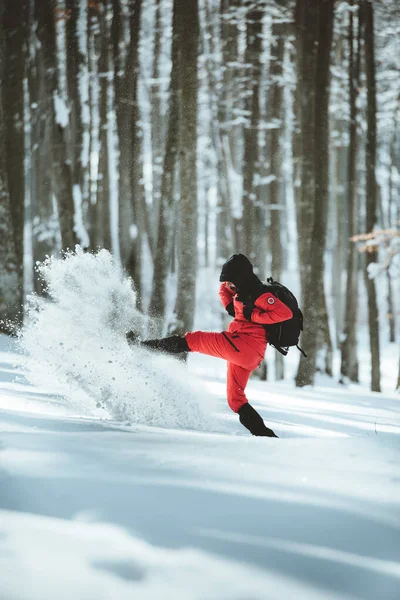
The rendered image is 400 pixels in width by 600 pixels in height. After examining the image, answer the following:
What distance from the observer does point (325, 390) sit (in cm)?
1084

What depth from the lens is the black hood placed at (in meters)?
5.21

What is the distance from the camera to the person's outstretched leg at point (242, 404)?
522cm

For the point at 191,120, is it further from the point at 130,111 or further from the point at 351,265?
the point at 351,265

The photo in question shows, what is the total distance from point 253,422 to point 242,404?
0.19m

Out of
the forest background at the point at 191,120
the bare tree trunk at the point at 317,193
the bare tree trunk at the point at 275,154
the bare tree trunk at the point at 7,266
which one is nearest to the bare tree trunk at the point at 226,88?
the forest background at the point at 191,120

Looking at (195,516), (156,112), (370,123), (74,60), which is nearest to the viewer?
(195,516)

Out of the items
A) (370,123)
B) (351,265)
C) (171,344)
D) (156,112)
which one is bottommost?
(171,344)

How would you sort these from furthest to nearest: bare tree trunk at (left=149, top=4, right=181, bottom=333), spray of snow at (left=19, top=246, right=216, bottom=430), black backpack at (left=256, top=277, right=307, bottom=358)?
bare tree trunk at (left=149, top=4, right=181, bottom=333)
spray of snow at (left=19, top=246, right=216, bottom=430)
black backpack at (left=256, top=277, right=307, bottom=358)

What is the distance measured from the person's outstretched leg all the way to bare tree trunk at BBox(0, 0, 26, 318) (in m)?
6.87

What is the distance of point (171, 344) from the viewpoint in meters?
5.26

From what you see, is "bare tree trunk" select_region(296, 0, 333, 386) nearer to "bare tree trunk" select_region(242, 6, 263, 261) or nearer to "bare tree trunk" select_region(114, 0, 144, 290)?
"bare tree trunk" select_region(242, 6, 263, 261)

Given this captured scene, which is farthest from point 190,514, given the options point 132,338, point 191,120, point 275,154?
point 275,154

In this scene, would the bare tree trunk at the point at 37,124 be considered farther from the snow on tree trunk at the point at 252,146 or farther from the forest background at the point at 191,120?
the snow on tree trunk at the point at 252,146

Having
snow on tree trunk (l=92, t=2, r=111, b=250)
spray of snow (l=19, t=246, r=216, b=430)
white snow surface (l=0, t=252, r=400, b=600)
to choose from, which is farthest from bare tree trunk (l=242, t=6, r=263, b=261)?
white snow surface (l=0, t=252, r=400, b=600)
